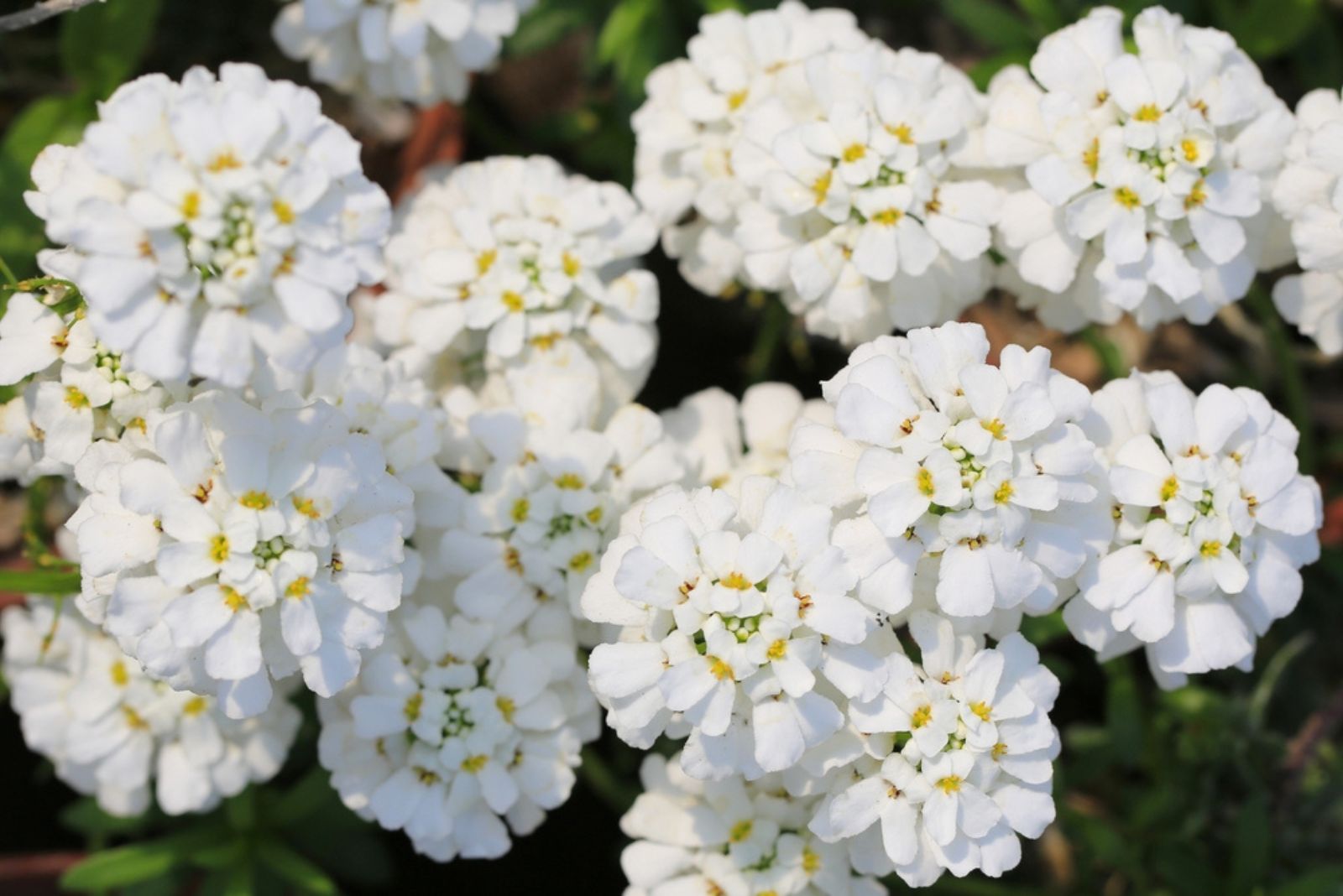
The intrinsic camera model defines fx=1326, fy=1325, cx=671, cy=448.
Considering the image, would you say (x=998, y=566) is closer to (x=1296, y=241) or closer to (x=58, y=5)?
(x=1296, y=241)

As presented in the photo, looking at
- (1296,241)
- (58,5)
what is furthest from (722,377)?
(58,5)

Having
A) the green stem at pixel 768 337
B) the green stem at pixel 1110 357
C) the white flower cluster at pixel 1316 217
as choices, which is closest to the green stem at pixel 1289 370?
the green stem at pixel 1110 357

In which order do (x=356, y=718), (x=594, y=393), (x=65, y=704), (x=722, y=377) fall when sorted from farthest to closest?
(x=722, y=377) < (x=65, y=704) < (x=594, y=393) < (x=356, y=718)

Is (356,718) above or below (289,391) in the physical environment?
below

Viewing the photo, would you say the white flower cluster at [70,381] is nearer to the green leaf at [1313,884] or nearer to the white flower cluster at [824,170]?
the white flower cluster at [824,170]

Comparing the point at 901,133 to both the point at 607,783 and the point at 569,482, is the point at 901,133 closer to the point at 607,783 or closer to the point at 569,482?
the point at 569,482

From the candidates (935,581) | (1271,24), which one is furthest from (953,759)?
(1271,24)

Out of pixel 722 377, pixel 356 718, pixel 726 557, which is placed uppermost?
pixel 726 557
